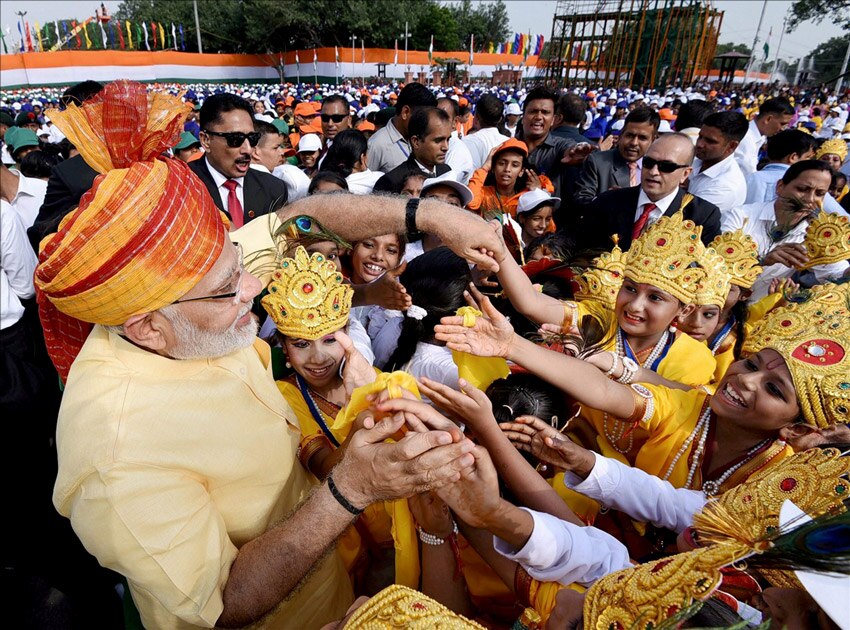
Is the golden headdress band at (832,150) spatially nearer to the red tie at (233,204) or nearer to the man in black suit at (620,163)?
the man in black suit at (620,163)

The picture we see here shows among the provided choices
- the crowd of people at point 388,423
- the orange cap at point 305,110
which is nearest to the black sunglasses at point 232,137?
the crowd of people at point 388,423

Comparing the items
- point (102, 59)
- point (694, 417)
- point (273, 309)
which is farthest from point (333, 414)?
point (102, 59)

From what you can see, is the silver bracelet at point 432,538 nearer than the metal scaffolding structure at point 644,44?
Yes

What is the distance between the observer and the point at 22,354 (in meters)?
3.20

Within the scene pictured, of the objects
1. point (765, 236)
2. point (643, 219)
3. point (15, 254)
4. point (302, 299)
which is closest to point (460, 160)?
point (643, 219)

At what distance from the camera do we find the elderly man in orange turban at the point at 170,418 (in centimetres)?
128

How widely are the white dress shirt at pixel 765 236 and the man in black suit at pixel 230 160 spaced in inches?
164

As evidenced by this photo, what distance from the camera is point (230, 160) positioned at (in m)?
4.15

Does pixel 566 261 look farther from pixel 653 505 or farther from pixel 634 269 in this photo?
pixel 653 505

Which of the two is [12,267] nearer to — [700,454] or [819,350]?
[700,454]

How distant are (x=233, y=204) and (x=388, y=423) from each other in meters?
3.46

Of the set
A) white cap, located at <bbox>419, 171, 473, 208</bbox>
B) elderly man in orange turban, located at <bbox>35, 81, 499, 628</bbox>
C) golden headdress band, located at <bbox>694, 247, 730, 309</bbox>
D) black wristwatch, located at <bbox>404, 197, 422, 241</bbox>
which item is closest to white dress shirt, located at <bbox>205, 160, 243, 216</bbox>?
white cap, located at <bbox>419, 171, 473, 208</bbox>

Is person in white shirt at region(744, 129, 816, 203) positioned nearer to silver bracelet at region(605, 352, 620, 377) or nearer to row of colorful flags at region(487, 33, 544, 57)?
silver bracelet at region(605, 352, 620, 377)

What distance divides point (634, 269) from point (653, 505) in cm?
130
